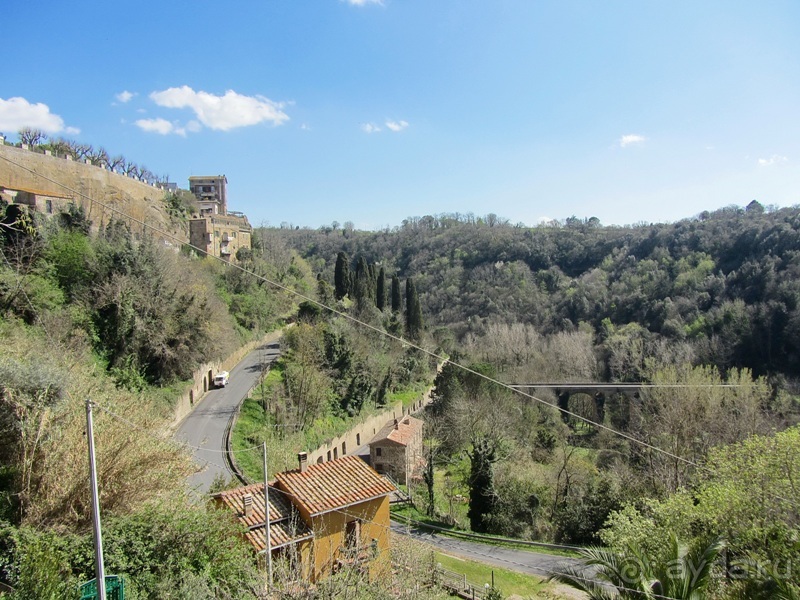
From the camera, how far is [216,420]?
2073 centimetres

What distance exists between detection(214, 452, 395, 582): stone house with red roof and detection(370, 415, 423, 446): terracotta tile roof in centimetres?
1430

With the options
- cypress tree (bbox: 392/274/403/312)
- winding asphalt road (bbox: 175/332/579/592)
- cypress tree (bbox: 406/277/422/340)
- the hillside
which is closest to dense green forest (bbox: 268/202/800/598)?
cypress tree (bbox: 406/277/422/340)

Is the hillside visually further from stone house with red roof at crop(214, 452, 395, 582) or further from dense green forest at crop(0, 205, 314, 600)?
stone house with red roof at crop(214, 452, 395, 582)

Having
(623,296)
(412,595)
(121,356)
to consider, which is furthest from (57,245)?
(623,296)

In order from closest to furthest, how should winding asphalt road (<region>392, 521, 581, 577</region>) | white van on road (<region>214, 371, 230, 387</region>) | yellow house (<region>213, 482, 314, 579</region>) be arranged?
yellow house (<region>213, 482, 314, 579</region>), winding asphalt road (<region>392, 521, 581, 577</region>), white van on road (<region>214, 371, 230, 387</region>)

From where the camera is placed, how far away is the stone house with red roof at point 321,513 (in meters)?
10.3

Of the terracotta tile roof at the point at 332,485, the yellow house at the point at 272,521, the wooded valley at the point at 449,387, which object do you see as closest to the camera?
the wooded valley at the point at 449,387

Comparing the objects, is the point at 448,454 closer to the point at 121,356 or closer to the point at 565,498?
the point at 565,498

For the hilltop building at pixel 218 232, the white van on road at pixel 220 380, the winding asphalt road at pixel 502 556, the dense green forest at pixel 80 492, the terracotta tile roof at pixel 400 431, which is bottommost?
the winding asphalt road at pixel 502 556

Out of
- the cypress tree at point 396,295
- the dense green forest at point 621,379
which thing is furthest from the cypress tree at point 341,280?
the cypress tree at point 396,295

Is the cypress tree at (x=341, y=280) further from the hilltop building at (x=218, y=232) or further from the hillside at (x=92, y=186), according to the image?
the hillside at (x=92, y=186)

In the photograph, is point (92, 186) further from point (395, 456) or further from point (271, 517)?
point (271, 517)

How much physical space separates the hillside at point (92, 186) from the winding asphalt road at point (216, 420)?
750 centimetres

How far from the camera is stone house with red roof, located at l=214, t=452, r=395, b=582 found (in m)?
10.3
